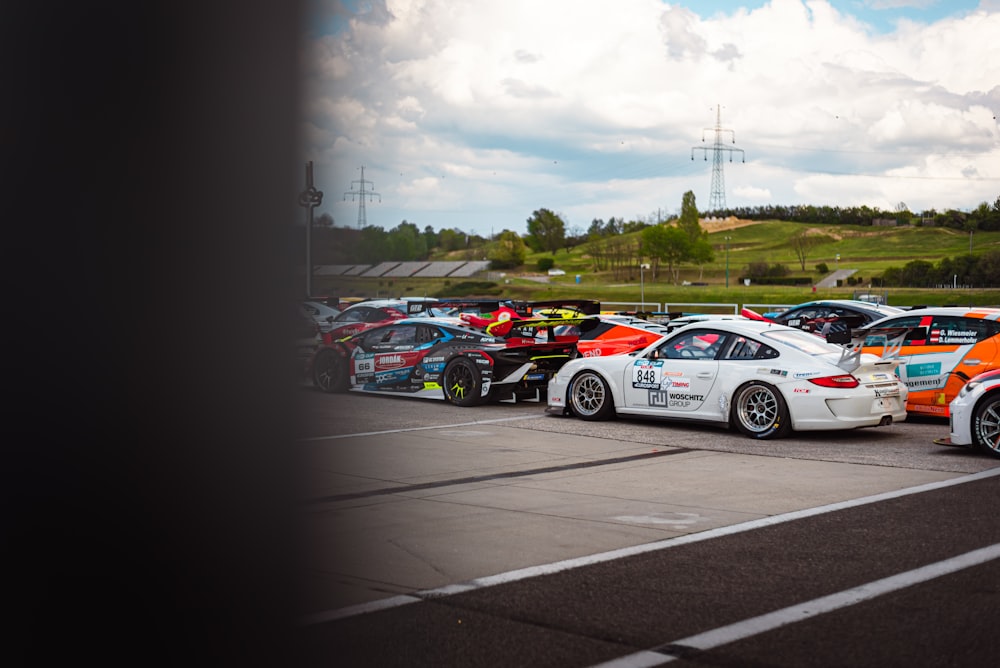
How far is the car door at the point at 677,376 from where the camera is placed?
38.3 ft

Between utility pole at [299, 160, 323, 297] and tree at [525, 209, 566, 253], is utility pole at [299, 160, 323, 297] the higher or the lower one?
the lower one

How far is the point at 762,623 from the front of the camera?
4.59 metres

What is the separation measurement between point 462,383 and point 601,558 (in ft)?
29.0

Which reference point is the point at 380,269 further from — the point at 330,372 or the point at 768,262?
the point at 768,262

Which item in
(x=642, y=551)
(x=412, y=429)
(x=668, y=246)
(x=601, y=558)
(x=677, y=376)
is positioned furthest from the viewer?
(x=668, y=246)

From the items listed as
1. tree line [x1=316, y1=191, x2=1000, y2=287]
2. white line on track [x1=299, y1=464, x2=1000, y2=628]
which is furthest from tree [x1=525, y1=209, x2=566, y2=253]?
white line on track [x1=299, y1=464, x2=1000, y2=628]

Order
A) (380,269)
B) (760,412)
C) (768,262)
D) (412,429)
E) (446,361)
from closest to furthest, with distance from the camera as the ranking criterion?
(380,269) < (760,412) < (412,429) < (446,361) < (768,262)

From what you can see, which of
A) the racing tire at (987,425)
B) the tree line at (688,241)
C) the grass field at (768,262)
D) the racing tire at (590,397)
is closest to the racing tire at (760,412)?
the racing tire at (590,397)

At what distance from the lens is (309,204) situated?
137 inches

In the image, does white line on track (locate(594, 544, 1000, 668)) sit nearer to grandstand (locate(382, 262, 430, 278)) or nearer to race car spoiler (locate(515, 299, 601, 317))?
grandstand (locate(382, 262, 430, 278))

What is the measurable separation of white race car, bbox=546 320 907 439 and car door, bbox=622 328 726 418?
0.01 metres

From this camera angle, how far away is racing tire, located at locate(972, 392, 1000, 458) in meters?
9.63

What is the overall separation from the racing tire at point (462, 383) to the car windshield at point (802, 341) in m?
4.46

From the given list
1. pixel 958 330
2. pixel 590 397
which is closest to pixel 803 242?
pixel 958 330
